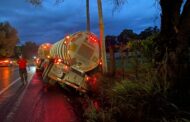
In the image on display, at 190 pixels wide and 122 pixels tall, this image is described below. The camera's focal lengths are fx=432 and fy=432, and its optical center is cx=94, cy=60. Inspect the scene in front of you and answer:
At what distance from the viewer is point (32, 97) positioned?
18.0 metres

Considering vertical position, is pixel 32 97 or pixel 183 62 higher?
pixel 183 62

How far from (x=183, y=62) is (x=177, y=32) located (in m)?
0.79

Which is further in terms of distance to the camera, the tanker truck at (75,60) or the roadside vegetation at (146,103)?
the tanker truck at (75,60)

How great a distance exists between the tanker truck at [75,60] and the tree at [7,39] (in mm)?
79738

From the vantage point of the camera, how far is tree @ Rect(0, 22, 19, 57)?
323 feet

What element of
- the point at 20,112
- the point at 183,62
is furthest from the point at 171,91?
the point at 20,112

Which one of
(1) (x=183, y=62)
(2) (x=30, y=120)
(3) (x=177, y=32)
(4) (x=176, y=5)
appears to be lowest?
(2) (x=30, y=120)

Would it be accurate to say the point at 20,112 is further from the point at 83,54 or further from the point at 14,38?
the point at 14,38

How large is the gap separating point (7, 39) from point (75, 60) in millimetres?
83947

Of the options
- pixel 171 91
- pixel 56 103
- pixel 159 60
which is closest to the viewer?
pixel 171 91

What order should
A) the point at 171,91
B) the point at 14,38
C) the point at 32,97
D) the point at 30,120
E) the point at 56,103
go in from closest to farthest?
the point at 171,91, the point at 30,120, the point at 56,103, the point at 32,97, the point at 14,38

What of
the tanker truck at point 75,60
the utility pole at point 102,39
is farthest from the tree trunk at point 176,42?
the utility pole at point 102,39

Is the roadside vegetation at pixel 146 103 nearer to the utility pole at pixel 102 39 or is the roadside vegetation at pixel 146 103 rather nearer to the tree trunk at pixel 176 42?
the tree trunk at pixel 176 42

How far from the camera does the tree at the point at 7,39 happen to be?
98419mm
